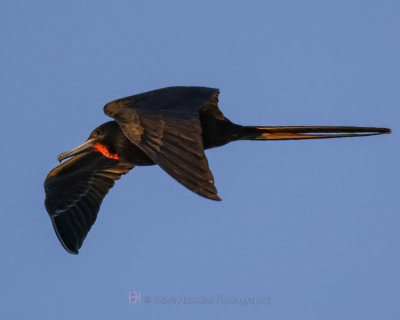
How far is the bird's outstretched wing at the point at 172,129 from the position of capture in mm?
4617

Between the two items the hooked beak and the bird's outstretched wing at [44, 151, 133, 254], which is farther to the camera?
the bird's outstretched wing at [44, 151, 133, 254]

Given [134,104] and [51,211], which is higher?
[134,104]

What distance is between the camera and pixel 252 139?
648cm

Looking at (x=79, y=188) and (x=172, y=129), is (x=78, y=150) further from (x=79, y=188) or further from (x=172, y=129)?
(x=172, y=129)

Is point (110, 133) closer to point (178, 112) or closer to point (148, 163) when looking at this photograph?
point (148, 163)

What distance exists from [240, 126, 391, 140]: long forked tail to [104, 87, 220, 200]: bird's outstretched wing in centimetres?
54

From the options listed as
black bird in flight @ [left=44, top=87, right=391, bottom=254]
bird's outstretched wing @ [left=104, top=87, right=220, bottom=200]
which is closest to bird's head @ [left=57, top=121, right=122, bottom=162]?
black bird in flight @ [left=44, top=87, right=391, bottom=254]

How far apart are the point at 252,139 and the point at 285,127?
0.39 metres

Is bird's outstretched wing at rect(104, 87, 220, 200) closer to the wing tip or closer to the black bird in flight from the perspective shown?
the black bird in flight

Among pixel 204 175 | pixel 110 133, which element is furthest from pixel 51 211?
pixel 204 175

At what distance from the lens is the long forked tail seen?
600cm

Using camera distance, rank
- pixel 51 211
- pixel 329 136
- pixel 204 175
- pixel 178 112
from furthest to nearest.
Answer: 1. pixel 51 211
2. pixel 329 136
3. pixel 178 112
4. pixel 204 175

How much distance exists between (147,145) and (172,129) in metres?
0.21

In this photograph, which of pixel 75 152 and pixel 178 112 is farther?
pixel 75 152
